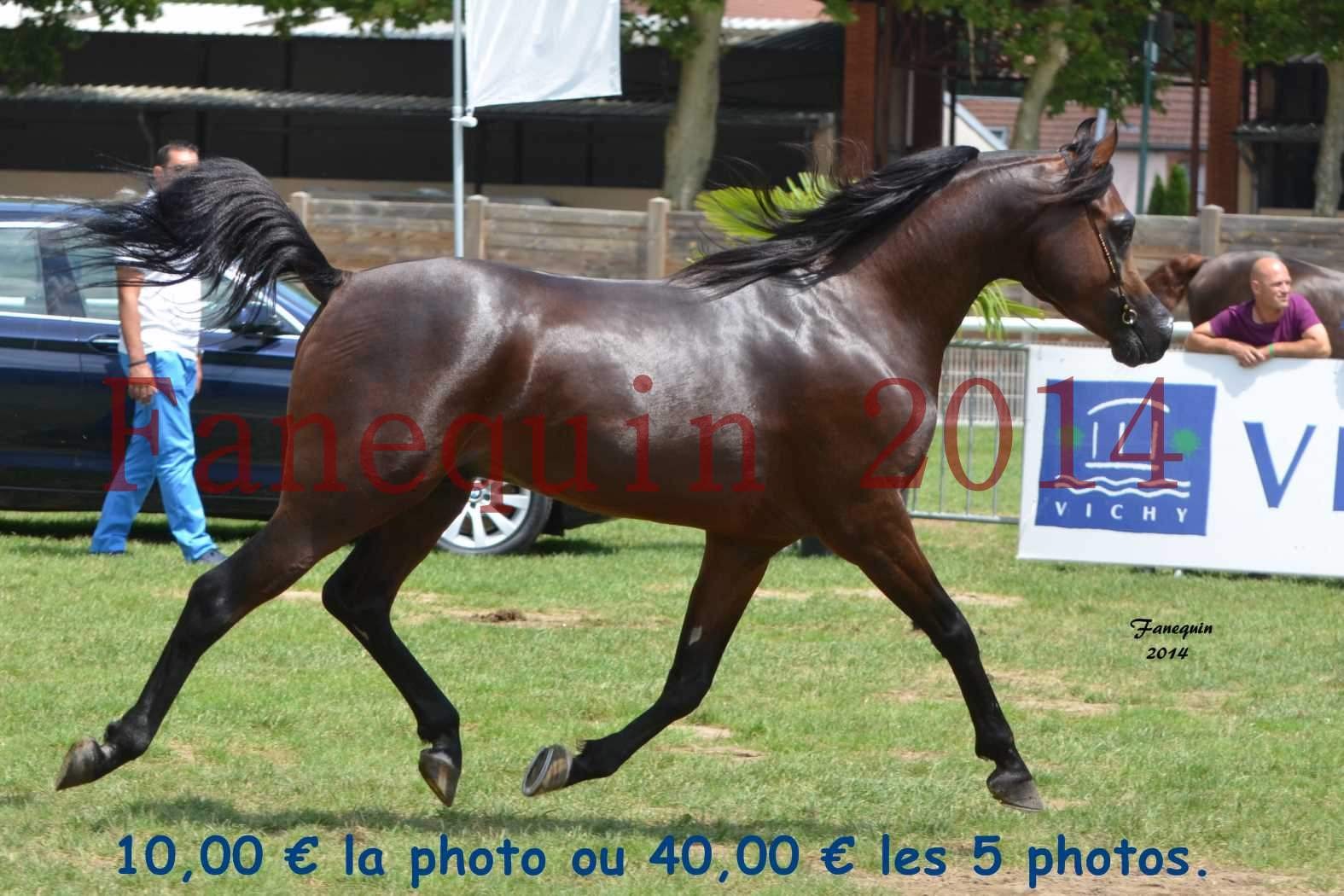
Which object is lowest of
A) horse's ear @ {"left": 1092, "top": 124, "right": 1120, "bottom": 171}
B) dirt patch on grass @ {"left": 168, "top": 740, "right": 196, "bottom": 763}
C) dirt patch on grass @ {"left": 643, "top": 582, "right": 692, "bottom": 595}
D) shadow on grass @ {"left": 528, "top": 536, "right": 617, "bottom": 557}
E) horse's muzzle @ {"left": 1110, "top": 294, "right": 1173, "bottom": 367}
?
shadow on grass @ {"left": 528, "top": 536, "right": 617, "bottom": 557}

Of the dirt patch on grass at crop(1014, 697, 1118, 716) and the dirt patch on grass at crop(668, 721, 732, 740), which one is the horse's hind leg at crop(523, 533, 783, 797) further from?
the dirt patch on grass at crop(1014, 697, 1118, 716)

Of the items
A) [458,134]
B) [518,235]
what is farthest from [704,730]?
[518,235]

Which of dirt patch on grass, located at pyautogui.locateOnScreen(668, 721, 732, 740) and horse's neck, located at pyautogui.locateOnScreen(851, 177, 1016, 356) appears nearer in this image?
horse's neck, located at pyautogui.locateOnScreen(851, 177, 1016, 356)

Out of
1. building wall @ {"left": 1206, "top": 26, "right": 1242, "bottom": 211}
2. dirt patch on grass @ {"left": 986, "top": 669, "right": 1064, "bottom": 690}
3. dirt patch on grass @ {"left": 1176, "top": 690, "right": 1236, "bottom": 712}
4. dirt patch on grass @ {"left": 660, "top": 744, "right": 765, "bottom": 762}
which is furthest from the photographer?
building wall @ {"left": 1206, "top": 26, "right": 1242, "bottom": 211}

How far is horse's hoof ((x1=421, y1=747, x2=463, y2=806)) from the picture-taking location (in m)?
5.36

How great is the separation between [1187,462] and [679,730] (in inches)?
186

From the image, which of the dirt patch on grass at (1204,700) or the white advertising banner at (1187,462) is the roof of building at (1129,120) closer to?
the white advertising banner at (1187,462)

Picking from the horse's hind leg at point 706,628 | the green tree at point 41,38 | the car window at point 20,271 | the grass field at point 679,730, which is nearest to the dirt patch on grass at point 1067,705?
the grass field at point 679,730

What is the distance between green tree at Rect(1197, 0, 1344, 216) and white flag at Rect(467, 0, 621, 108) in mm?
14401

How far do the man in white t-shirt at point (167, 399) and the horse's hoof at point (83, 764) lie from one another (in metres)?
4.45

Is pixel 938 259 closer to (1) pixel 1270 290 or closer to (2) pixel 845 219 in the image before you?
(2) pixel 845 219

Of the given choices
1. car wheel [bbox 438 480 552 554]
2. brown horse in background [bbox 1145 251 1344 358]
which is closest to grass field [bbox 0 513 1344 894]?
car wheel [bbox 438 480 552 554]

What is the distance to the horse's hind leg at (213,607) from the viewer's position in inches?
199

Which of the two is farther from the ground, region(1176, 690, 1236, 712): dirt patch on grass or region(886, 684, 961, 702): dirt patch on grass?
region(886, 684, 961, 702): dirt patch on grass
